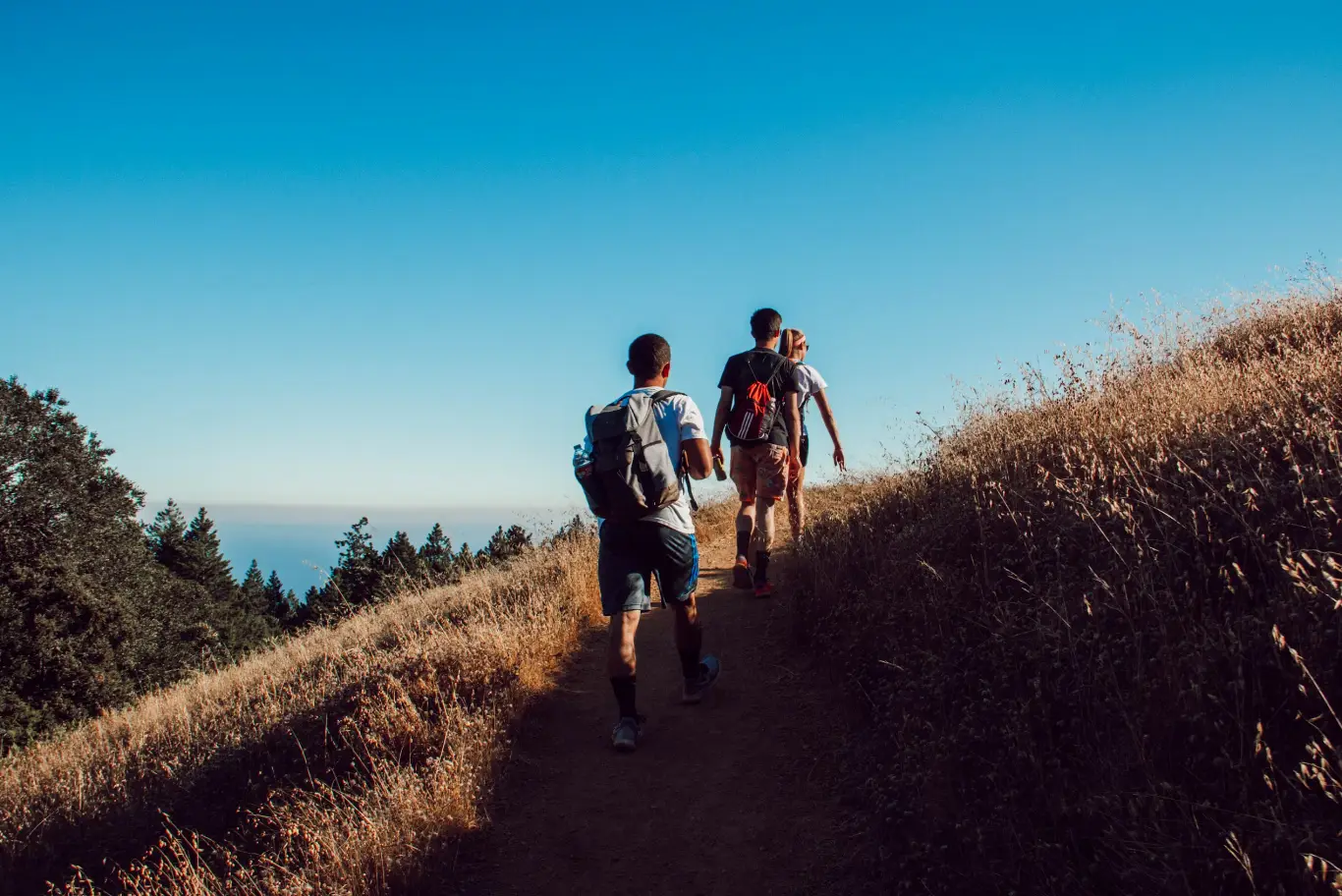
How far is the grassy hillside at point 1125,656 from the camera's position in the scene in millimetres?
2479

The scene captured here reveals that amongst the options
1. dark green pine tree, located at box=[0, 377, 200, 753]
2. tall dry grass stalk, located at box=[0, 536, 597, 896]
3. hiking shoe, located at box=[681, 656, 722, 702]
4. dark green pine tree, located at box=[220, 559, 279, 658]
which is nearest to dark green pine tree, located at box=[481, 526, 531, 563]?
tall dry grass stalk, located at box=[0, 536, 597, 896]

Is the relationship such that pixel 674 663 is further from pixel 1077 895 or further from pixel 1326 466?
pixel 1326 466

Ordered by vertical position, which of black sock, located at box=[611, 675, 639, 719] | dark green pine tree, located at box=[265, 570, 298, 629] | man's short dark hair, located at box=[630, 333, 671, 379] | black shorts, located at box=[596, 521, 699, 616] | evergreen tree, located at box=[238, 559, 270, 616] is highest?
man's short dark hair, located at box=[630, 333, 671, 379]

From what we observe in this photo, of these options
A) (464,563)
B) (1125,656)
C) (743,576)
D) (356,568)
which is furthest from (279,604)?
(1125,656)

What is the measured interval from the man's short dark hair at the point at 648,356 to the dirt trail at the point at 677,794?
94.8 inches

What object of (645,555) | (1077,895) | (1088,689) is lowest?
(1077,895)

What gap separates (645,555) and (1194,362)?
5.18 metres

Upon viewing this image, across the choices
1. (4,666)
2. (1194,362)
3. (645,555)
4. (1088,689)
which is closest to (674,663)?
(645,555)

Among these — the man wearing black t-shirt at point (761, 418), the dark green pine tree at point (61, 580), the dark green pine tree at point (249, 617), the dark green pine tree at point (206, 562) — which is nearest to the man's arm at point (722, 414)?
the man wearing black t-shirt at point (761, 418)

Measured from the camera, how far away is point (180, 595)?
2725cm

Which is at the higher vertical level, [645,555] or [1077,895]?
[645,555]

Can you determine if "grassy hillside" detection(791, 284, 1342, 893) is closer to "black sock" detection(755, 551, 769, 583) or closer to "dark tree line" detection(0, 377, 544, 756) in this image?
"black sock" detection(755, 551, 769, 583)

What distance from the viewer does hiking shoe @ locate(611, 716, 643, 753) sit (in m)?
4.82

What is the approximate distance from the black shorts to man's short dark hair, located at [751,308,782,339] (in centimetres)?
266
